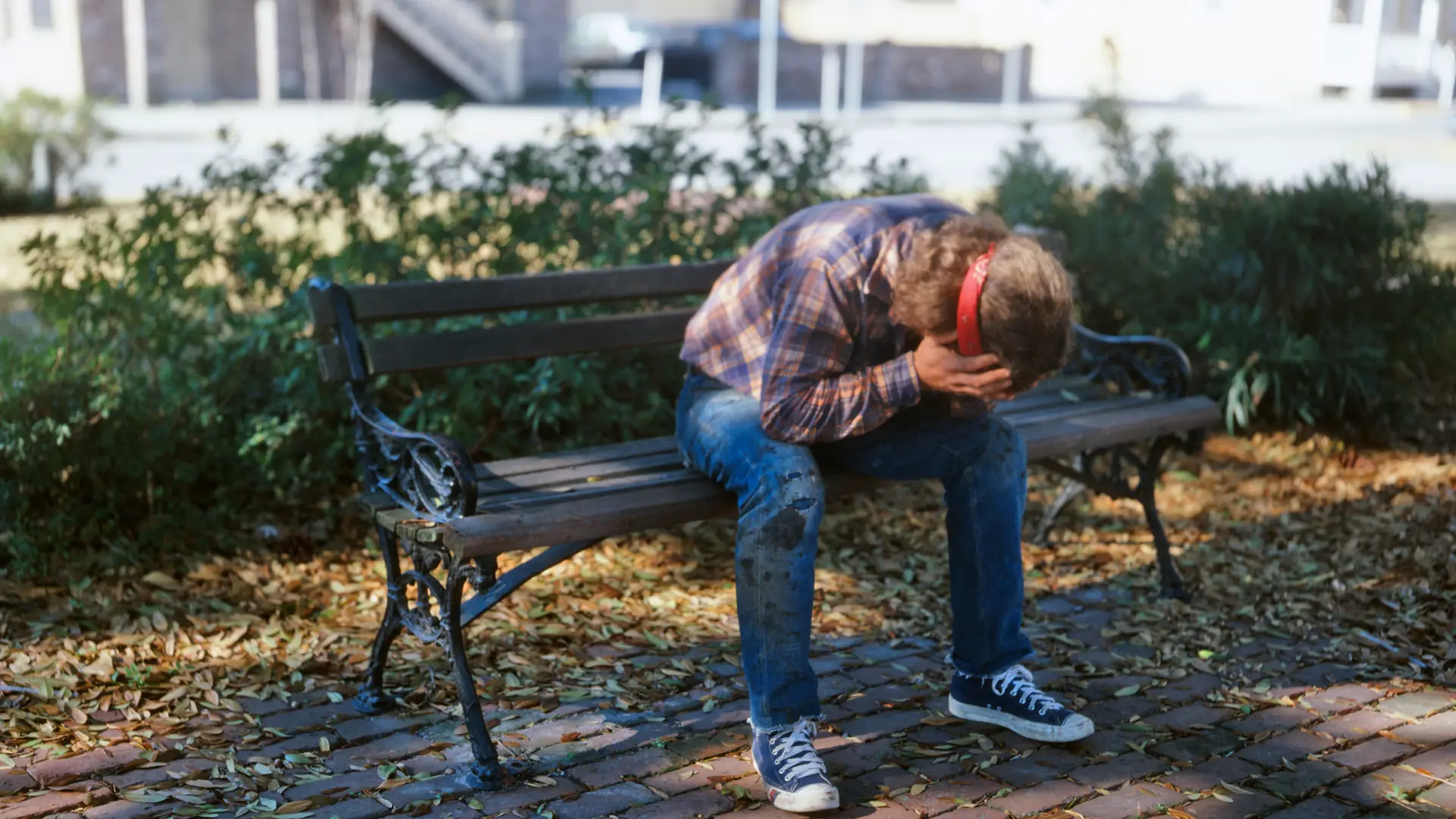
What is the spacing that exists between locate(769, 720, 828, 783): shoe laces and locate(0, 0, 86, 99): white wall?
24.5m

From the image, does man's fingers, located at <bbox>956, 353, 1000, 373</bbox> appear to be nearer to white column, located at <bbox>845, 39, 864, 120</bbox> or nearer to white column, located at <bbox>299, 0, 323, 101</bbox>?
white column, located at <bbox>845, 39, 864, 120</bbox>

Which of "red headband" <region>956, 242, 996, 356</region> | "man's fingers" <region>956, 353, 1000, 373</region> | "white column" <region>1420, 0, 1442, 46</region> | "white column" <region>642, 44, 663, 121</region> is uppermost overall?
"white column" <region>1420, 0, 1442, 46</region>

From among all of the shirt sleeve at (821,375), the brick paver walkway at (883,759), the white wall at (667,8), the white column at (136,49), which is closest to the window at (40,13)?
the white column at (136,49)

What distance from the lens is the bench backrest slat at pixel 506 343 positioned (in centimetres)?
367

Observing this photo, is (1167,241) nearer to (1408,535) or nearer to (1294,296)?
(1294,296)

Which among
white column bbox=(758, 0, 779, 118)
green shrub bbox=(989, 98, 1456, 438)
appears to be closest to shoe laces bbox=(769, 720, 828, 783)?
green shrub bbox=(989, 98, 1456, 438)

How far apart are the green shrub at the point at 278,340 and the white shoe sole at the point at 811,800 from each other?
1947 mm

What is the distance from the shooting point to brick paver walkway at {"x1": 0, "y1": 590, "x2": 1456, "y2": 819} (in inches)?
119

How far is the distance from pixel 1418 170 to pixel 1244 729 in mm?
14100

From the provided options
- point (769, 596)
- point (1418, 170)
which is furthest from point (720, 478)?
point (1418, 170)

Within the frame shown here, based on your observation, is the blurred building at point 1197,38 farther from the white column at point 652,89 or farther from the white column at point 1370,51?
the white column at point 652,89

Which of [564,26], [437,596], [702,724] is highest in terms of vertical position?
[564,26]

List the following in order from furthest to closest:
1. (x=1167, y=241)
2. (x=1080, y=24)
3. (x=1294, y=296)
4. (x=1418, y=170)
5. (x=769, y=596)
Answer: (x=1080, y=24)
(x=1418, y=170)
(x=1167, y=241)
(x=1294, y=296)
(x=769, y=596)

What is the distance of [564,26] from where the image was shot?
33.6m
